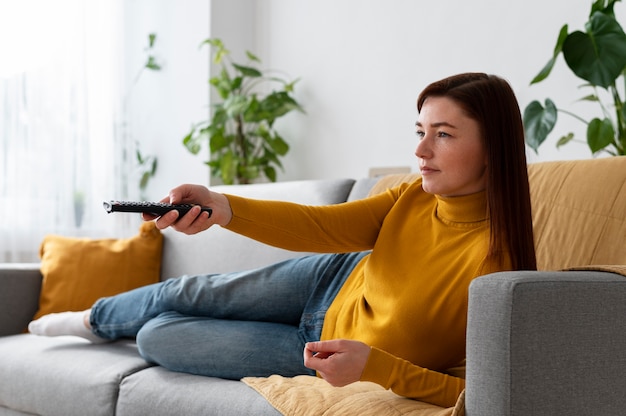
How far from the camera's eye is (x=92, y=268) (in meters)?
2.44

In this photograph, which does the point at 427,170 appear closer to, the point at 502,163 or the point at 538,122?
the point at 502,163

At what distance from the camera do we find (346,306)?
1618mm

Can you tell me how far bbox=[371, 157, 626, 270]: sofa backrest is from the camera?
146cm

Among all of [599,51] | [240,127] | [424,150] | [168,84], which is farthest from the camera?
[168,84]

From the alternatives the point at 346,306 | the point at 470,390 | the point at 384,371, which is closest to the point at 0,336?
the point at 346,306

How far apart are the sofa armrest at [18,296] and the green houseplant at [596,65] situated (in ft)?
5.17

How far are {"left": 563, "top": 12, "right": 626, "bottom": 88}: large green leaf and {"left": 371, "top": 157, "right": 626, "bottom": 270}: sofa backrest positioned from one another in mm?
558

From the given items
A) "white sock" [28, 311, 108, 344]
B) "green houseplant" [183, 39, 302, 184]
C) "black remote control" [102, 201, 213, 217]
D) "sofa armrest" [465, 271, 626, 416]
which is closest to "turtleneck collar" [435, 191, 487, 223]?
"sofa armrest" [465, 271, 626, 416]

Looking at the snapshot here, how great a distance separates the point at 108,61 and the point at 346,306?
2356mm

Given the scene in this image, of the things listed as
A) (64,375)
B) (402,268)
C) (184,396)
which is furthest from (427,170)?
(64,375)

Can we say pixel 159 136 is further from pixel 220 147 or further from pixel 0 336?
pixel 0 336

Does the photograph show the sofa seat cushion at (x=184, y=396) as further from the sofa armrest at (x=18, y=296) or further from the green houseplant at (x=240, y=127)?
the green houseplant at (x=240, y=127)

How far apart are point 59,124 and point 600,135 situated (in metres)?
2.27

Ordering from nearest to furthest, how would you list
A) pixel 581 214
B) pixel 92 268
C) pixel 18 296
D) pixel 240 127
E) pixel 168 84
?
pixel 581 214 < pixel 18 296 < pixel 92 268 < pixel 240 127 < pixel 168 84
